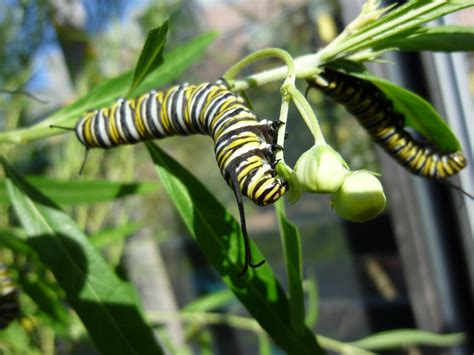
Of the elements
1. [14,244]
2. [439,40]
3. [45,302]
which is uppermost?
[439,40]

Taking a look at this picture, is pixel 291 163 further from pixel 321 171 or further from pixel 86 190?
pixel 321 171

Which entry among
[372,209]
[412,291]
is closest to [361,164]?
[412,291]

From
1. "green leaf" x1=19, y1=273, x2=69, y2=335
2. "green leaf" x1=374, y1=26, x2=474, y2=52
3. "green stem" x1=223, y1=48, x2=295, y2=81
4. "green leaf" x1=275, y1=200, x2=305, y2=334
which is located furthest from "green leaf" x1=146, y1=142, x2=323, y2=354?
"green leaf" x1=19, y1=273, x2=69, y2=335

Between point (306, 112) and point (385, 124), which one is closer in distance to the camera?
point (306, 112)

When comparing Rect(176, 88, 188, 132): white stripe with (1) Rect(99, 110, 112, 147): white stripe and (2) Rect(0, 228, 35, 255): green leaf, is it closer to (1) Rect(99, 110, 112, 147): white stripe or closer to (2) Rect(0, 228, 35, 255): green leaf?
(1) Rect(99, 110, 112, 147): white stripe

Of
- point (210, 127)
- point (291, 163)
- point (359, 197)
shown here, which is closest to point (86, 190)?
point (210, 127)

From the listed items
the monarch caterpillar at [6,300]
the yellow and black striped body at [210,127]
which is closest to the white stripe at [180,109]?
the yellow and black striped body at [210,127]
